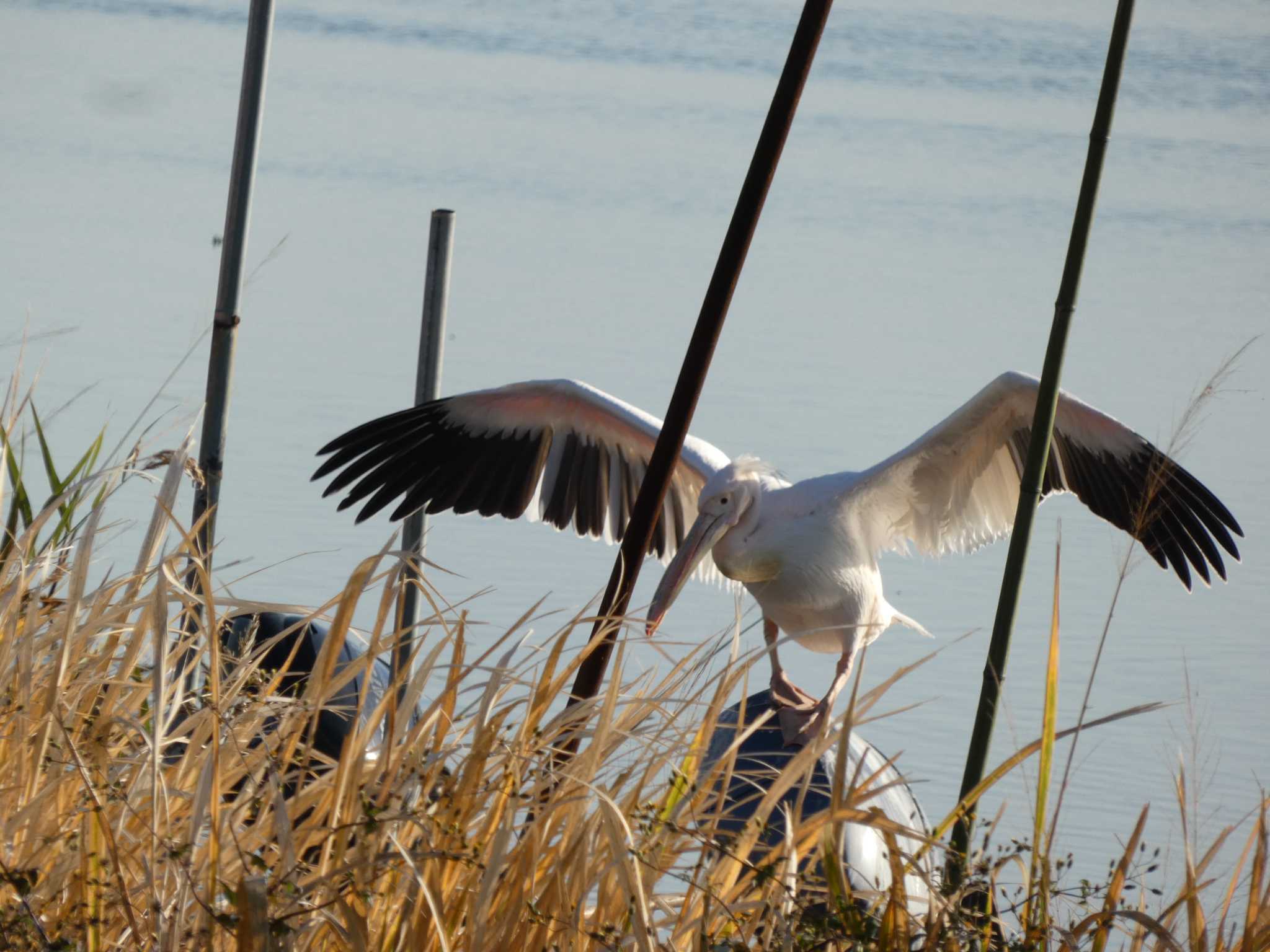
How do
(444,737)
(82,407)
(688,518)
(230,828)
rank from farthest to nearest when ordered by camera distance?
(82,407) → (688,518) → (444,737) → (230,828)

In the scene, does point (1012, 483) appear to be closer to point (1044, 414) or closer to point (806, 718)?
point (806, 718)

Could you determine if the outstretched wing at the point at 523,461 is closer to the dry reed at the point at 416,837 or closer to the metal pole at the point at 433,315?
the metal pole at the point at 433,315

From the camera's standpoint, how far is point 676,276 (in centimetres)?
1255

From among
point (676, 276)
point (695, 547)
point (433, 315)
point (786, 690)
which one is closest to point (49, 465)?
point (433, 315)

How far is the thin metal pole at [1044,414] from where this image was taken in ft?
9.48

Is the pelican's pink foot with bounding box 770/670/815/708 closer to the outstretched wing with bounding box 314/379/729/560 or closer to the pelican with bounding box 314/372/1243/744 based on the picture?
the pelican with bounding box 314/372/1243/744

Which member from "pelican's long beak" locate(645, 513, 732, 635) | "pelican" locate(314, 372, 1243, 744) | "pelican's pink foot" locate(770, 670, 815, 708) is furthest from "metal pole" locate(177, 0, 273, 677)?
"pelican's pink foot" locate(770, 670, 815, 708)

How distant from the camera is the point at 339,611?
7.42 ft

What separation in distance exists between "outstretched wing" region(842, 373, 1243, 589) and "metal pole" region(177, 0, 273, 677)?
5.22 feet

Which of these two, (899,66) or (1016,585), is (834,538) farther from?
(899,66)

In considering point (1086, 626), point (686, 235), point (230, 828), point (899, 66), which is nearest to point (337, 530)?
point (1086, 626)

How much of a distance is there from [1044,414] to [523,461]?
241 centimetres

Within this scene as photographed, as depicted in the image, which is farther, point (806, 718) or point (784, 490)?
point (784, 490)

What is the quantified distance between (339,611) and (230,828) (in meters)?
0.33
